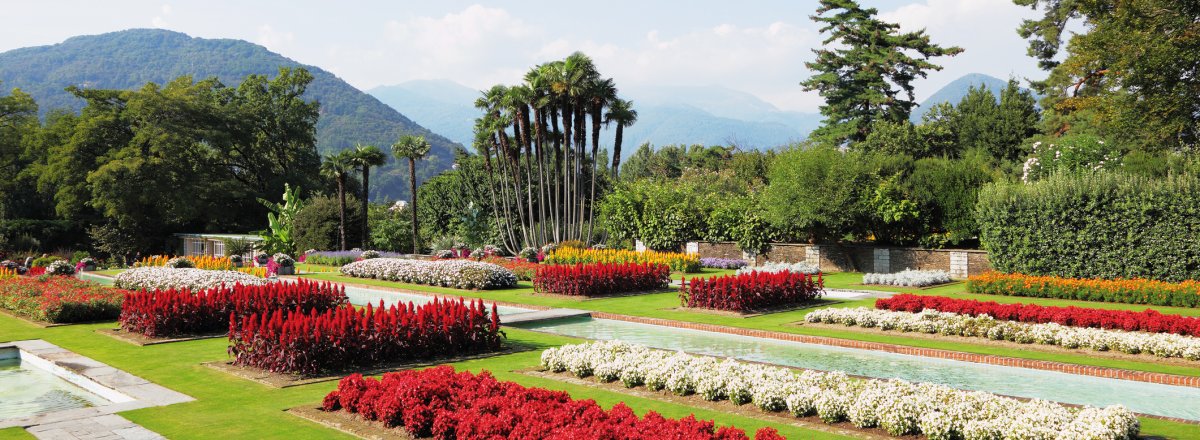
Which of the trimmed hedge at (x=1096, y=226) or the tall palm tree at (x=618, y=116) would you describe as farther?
the tall palm tree at (x=618, y=116)

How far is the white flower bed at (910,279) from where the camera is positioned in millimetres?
23406

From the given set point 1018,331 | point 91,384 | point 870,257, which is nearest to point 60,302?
point 91,384

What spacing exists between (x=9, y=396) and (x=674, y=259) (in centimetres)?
2218

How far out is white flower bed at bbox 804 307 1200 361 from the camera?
11.9m

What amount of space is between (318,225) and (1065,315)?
122 feet

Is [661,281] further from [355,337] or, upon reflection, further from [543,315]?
[355,337]

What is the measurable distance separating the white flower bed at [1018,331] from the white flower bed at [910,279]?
8.14 meters

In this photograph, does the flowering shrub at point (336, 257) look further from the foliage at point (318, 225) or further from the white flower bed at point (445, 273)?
the white flower bed at point (445, 273)

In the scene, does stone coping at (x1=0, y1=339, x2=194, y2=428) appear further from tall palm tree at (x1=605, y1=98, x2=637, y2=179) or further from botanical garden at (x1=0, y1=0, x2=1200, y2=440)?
tall palm tree at (x1=605, y1=98, x2=637, y2=179)

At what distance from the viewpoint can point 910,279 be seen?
23422mm

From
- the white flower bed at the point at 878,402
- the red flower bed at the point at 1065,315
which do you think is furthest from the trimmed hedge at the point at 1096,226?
the white flower bed at the point at 878,402

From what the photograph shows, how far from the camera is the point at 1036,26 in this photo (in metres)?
41.4

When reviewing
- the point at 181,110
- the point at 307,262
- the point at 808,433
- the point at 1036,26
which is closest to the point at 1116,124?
the point at 1036,26

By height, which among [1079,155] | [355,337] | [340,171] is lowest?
[355,337]
